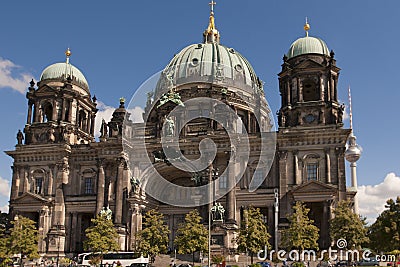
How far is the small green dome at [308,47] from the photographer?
69875 millimetres

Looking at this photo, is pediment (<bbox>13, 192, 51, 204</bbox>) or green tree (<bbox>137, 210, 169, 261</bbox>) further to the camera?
pediment (<bbox>13, 192, 51, 204</bbox>)

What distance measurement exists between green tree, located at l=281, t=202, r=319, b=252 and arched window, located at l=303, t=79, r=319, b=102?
18.5m

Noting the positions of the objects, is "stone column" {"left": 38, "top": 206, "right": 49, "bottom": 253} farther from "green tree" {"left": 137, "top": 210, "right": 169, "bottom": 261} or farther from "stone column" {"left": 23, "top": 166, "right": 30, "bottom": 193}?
"green tree" {"left": 137, "top": 210, "right": 169, "bottom": 261}

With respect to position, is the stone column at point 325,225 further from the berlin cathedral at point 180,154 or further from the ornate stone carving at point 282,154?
the ornate stone carving at point 282,154

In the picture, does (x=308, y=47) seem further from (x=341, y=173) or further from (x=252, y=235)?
(x=252, y=235)

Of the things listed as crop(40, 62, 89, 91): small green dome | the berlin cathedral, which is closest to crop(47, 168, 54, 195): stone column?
the berlin cathedral

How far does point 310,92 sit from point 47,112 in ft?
128

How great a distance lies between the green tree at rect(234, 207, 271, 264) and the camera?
5681 centimetres

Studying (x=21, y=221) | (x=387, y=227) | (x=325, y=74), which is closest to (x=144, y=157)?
(x=21, y=221)

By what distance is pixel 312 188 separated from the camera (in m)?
62.2

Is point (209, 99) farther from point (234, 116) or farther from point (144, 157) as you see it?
point (144, 157)

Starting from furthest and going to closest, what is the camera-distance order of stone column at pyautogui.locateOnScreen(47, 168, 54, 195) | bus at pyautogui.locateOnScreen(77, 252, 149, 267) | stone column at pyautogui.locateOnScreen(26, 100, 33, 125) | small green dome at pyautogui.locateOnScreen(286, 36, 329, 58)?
stone column at pyautogui.locateOnScreen(26, 100, 33, 125) < stone column at pyautogui.locateOnScreen(47, 168, 54, 195) < small green dome at pyautogui.locateOnScreen(286, 36, 329, 58) < bus at pyautogui.locateOnScreen(77, 252, 149, 267)

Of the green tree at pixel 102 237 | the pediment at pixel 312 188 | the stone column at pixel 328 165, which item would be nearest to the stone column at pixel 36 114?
the green tree at pixel 102 237

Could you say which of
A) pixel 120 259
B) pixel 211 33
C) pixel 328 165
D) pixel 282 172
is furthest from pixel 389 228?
pixel 211 33
